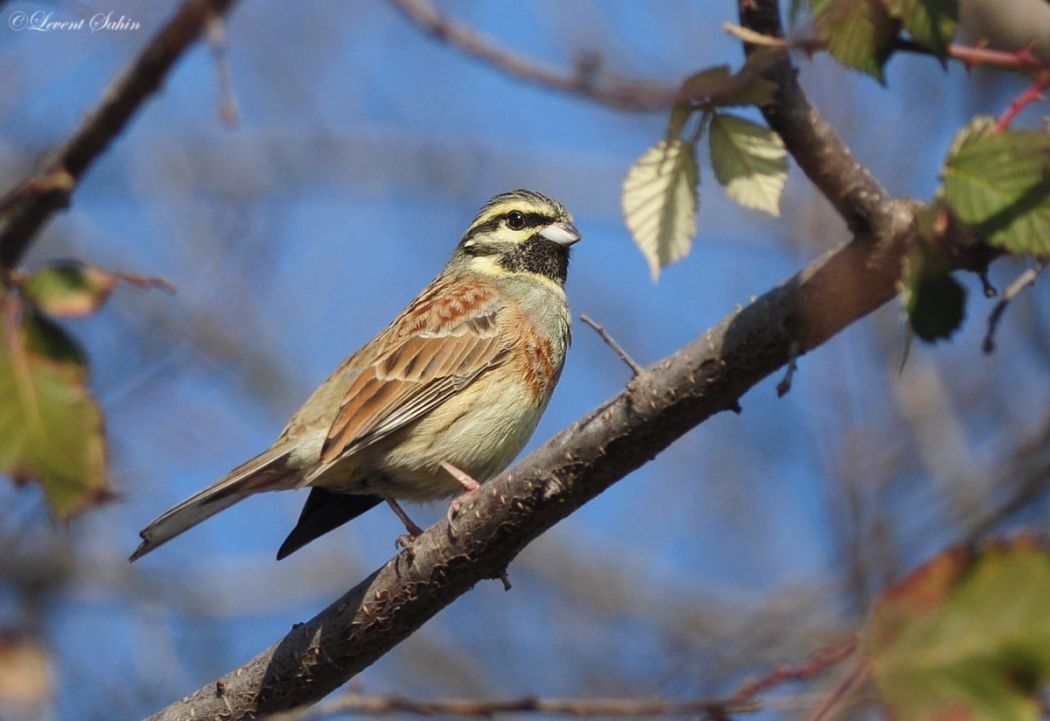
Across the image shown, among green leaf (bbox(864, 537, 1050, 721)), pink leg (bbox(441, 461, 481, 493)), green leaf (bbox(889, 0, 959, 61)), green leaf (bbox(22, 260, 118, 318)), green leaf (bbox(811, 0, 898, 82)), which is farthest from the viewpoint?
pink leg (bbox(441, 461, 481, 493))

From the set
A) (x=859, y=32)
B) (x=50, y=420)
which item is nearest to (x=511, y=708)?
(x=50, y=420)

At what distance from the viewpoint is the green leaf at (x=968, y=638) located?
1.90 meters

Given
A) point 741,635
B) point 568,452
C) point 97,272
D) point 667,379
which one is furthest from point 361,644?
point 741,635

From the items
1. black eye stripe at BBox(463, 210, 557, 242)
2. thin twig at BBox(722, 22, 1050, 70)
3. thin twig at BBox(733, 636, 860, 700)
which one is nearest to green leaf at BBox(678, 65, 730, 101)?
thin twig at BBox(722, 22, 1050, 70)

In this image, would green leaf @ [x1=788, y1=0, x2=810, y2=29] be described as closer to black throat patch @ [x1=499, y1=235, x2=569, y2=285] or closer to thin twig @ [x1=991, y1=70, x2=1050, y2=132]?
thin twig @ [x1=991, y1=70, x2=1050, y2=132]

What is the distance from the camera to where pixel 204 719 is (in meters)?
4.57

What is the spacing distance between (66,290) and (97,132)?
69 centimetres

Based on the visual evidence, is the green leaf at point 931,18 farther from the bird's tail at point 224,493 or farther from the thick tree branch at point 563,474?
the bird's tail at point 224,493

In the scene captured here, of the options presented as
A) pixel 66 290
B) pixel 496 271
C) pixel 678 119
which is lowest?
pixel 66 290

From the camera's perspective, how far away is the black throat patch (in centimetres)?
698

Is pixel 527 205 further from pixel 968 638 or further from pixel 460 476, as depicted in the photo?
pixel 968 638

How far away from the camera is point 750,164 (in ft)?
11.0

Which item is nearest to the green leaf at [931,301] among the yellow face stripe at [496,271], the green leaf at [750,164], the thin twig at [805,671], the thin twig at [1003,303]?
the thin twig at [1003,303]

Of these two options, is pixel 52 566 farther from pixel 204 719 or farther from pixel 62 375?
pixel 62 375
